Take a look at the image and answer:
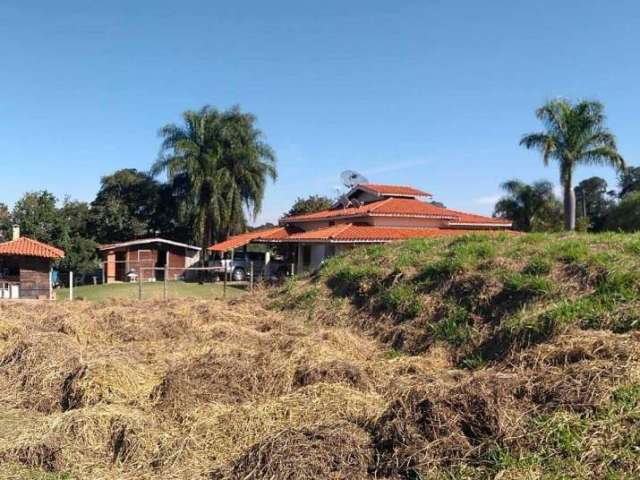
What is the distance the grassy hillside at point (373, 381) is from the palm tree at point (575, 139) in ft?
55.0

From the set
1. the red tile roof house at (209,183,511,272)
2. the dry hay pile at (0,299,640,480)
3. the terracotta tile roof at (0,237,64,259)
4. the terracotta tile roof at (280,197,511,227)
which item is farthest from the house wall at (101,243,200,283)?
the dry hay pile at (0,299,640,480)

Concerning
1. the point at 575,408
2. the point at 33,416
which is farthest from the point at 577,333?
the point at 33,416

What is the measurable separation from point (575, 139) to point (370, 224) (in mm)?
10266

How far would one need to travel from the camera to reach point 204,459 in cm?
433

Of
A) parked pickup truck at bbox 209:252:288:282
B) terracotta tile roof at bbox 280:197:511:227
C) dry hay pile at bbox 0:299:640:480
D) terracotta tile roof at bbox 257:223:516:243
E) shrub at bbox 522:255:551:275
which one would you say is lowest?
dry hay pile at bbox 0:299:640:480

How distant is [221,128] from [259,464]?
33.5m

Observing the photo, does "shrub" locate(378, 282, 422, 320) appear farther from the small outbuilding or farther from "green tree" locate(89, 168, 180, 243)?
"green tree" locate(89, 168, 180, 243)

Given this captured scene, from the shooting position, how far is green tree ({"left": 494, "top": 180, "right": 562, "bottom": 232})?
31.2 meters

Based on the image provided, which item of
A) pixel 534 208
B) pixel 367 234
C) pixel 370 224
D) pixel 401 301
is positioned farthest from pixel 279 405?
pixel 534 208

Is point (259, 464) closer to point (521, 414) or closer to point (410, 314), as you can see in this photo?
point (521, 414)

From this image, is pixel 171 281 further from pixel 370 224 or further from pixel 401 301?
pixel 401 301

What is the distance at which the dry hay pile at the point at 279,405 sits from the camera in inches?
154

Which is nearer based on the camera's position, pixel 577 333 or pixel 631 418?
pixel 631 418

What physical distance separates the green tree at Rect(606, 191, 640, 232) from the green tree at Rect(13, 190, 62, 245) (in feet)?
106
